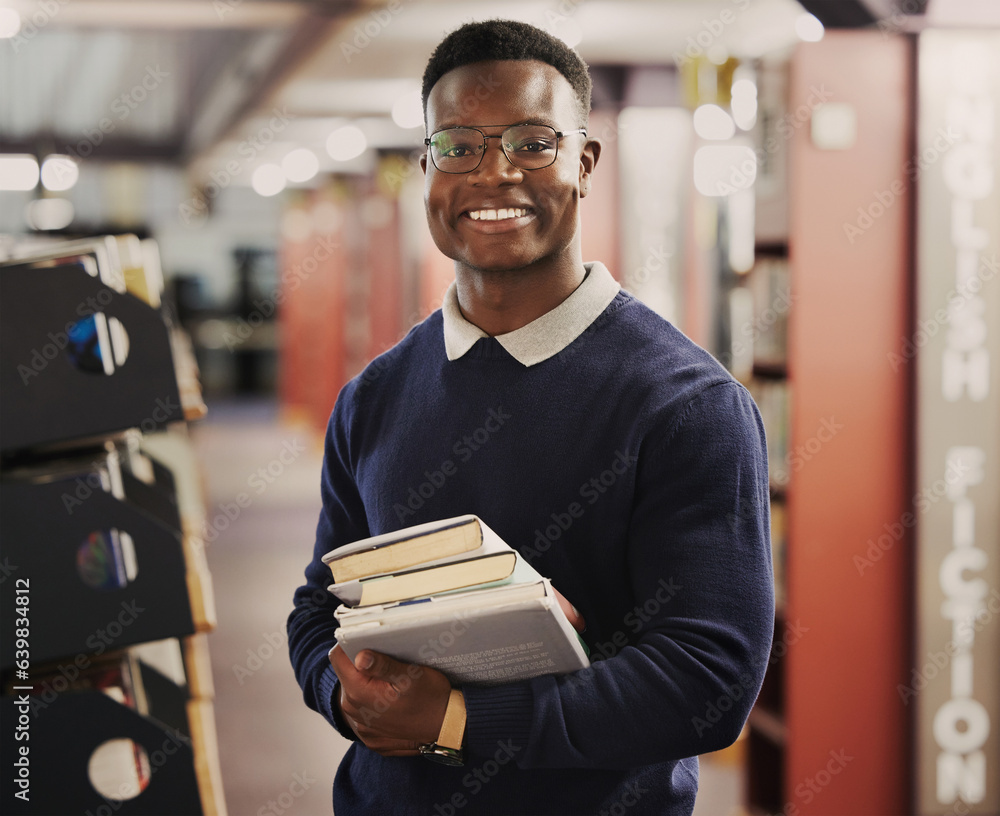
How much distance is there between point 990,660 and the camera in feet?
9.79

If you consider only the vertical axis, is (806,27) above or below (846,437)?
above

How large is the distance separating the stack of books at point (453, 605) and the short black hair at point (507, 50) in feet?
1.87

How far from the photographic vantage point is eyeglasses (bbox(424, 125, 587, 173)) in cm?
123

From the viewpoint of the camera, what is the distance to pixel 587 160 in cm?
134

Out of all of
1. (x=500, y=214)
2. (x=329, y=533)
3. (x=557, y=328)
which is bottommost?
(x=329, y=533)

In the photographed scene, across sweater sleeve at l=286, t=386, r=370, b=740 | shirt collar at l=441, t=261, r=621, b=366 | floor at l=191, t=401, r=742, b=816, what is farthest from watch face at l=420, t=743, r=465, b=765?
floor at l=191, t=401, r=742, b=816

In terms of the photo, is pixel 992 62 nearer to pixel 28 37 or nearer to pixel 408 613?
pixel 408 613

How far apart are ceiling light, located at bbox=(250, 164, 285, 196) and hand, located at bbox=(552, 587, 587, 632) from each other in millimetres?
10420

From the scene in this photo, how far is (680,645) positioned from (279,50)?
5623 mm

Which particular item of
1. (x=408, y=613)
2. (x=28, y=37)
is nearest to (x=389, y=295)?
(x=28, y=37)

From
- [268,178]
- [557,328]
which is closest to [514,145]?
[557,328]

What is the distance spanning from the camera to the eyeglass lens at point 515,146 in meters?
1.23

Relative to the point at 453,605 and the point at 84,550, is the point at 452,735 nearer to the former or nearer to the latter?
the point at 453,605

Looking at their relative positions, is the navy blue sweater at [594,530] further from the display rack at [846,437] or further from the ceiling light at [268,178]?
the ceiling light at [268,178]
